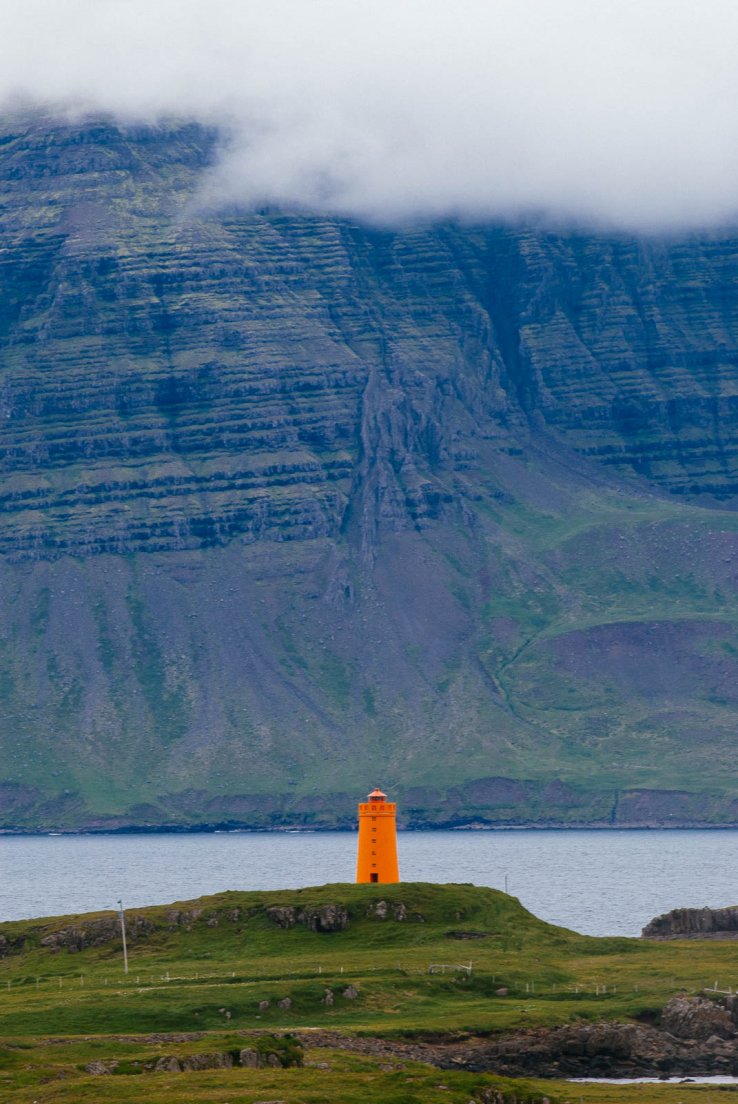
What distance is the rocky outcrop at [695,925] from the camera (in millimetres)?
187750

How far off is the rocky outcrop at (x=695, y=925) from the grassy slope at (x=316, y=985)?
9962mm

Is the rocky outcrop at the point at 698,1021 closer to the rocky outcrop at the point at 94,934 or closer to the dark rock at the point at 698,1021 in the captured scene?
the dark rock at the point at 698,1021

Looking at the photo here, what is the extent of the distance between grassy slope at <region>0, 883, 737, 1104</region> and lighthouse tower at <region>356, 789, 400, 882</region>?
7.88m

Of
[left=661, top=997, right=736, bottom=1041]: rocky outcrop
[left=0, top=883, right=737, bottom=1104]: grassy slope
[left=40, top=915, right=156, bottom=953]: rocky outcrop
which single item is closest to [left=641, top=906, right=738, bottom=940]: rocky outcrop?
[left=0, top=883, right=737, bottom=1104]: grassy slope

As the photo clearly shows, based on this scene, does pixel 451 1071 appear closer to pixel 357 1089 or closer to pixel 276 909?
pixel 357 1089

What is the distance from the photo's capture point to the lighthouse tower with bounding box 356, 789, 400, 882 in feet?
606

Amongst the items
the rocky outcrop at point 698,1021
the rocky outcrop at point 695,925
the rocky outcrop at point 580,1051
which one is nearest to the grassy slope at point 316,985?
the rocky outcrop at point 698,1021

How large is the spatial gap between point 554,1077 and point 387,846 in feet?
153

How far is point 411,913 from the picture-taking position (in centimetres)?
17275

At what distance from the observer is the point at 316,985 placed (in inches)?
6029

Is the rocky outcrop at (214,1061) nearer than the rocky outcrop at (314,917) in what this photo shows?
Yes

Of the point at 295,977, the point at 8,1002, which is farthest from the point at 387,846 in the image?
the point at 8,1002

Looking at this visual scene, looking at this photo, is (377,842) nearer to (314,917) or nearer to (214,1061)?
(314,917)

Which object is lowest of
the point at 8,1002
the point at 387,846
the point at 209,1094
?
the point at 209,1094
